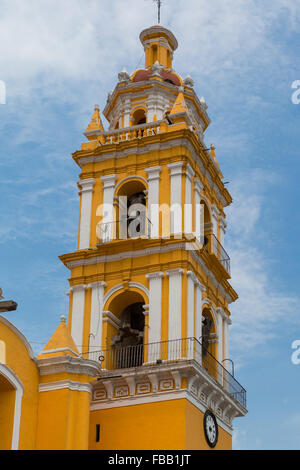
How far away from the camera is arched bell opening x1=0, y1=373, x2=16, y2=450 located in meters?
20.4

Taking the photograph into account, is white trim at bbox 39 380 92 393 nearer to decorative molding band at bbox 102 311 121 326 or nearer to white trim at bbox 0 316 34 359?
white trim at bbox 0 316 34 359

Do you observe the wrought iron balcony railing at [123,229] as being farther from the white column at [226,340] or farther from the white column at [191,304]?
the white column at [226,340]

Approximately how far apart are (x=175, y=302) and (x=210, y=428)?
335cm

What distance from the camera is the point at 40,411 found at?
69.8 feet

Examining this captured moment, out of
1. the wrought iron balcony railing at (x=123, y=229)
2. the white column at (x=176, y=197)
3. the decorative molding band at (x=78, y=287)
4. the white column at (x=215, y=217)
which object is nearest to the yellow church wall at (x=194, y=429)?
the decorative molding band at (x=78, y=287)

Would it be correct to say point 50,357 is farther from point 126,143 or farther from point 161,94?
point 161,94

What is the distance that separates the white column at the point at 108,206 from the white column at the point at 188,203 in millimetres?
2211

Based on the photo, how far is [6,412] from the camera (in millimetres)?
20703

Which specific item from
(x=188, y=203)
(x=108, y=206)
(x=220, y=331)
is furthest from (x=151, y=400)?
(x=108, y=206)

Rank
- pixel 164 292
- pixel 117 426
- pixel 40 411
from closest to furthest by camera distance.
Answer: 1. pixel 40 411
2. pixel 117 426
3. pixel 164 292

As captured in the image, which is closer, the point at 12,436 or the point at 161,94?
the point at 12,436

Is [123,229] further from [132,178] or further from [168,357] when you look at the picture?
[168,357]
